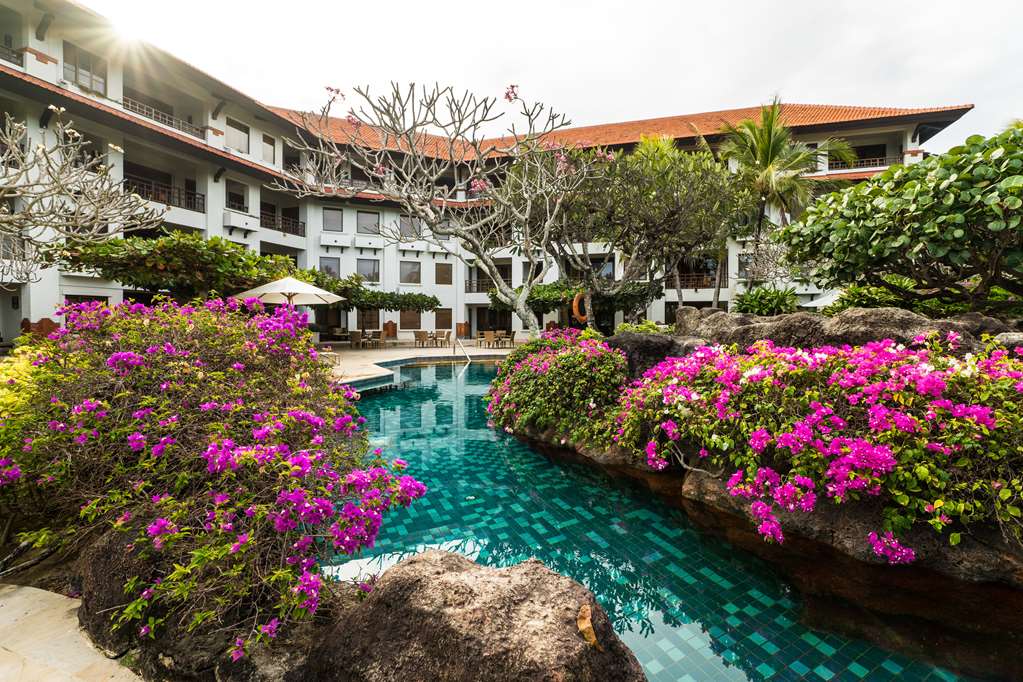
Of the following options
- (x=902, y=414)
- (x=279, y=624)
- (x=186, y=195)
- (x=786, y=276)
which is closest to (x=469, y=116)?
(x=902, y=414)

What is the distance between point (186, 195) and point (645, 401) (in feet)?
76.3

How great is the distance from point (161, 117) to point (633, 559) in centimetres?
2503

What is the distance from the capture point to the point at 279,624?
2070mm

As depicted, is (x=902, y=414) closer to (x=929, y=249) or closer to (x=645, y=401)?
(x=645, y=401)

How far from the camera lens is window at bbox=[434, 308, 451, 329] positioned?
29914 millimetres

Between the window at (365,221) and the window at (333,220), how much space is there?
0.83 metres

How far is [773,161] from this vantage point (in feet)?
57.3

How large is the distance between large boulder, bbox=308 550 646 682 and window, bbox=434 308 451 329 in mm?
28223

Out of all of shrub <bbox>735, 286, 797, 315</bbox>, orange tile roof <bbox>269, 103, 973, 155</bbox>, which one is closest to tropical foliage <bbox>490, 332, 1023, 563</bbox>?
shrub <bbox>735, 286, 797, 315</bbox>

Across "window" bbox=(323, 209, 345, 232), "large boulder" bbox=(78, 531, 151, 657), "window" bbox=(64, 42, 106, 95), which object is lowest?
"large boulder" bbox=(78, 531, 151, 657)

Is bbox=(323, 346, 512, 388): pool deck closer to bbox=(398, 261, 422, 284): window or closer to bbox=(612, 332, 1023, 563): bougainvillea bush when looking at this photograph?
bbox=(612, 332, 1023, 563): bougainvillea bush

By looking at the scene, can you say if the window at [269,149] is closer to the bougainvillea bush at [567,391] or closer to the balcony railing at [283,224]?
the balcony railing at [283,224]

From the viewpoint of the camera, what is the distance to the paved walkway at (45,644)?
2033mm

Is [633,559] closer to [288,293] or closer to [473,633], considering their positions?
[473,633]
